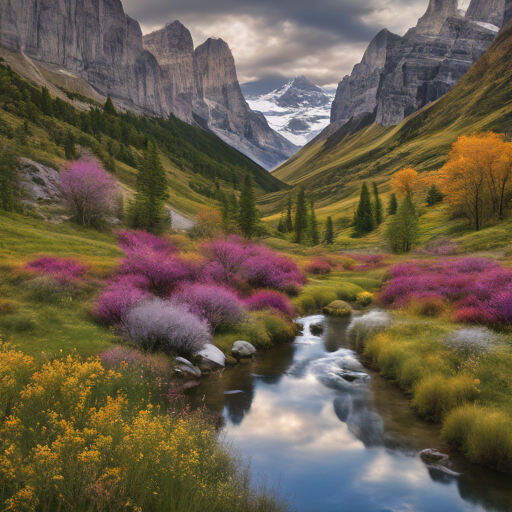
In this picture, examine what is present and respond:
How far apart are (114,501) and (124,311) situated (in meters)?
12.7

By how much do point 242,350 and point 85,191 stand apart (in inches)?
1248

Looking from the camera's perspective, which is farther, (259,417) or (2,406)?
(259,417)

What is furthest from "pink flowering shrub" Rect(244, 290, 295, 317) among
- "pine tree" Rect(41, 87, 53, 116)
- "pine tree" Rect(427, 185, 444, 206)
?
"pine tree" Rect(41, 87, 53, 116)

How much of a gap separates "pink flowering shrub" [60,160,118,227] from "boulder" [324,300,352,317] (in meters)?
30.1

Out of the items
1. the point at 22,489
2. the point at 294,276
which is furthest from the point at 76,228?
the point at 22,489

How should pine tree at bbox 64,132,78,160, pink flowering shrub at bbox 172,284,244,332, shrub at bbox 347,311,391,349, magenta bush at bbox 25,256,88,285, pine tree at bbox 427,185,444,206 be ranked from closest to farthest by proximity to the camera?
magenta bush at bbox 25,256,88,285
pink flowering shrub at bbox 172,284,244,332
shrub at bbox 347,311,391,349
pine tree at bbox 64,132,78,160
pine tree at bbox 427,185,444,206

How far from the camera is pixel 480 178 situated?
2078 inches

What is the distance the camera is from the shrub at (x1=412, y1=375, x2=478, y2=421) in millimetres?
12180

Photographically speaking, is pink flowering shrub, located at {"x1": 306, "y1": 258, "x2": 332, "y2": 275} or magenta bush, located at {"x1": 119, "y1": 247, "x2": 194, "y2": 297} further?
pink flowering shrub, located at {"x1": 306, "y1": 258, "x2": 332, "y2": 275}

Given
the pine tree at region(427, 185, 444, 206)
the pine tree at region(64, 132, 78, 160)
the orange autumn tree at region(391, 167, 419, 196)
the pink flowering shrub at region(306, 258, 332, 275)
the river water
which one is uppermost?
the orange autumn tree at region(391, 167, 419, 196)

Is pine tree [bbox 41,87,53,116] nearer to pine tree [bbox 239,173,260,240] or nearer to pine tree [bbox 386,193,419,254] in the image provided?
pine tree [bbox 239,173,260,240]

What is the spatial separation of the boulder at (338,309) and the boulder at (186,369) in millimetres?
16686

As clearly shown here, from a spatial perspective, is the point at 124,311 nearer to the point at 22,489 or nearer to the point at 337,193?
the point at 22,489

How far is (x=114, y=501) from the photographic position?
527cm
